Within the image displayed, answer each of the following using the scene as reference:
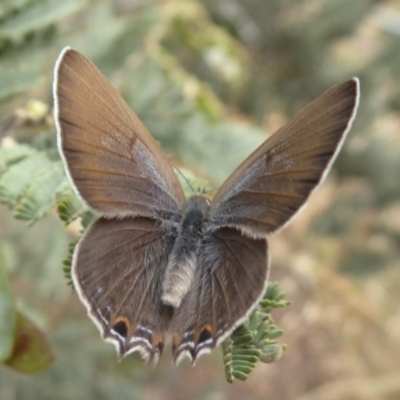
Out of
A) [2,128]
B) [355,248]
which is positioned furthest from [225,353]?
[355,248]

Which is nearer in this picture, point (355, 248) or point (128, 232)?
point (128, 232)

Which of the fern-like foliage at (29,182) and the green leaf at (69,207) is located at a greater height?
Answer: the fern-like foliage at (29,182)

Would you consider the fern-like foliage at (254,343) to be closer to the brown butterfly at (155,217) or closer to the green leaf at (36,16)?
the brown butterfly at (155,217)

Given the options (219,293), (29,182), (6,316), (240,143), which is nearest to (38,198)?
(29,182)

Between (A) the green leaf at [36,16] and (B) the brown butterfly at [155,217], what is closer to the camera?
(B) the brown butterfly at [155,217]

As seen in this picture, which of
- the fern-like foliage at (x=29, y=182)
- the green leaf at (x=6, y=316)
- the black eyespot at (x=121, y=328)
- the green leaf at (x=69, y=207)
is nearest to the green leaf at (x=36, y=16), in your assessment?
the fern-like foliage at (x=29, y=182)

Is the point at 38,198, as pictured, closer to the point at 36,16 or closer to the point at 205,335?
the point at 205,335

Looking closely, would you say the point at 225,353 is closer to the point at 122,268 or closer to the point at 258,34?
the point at 122,268
